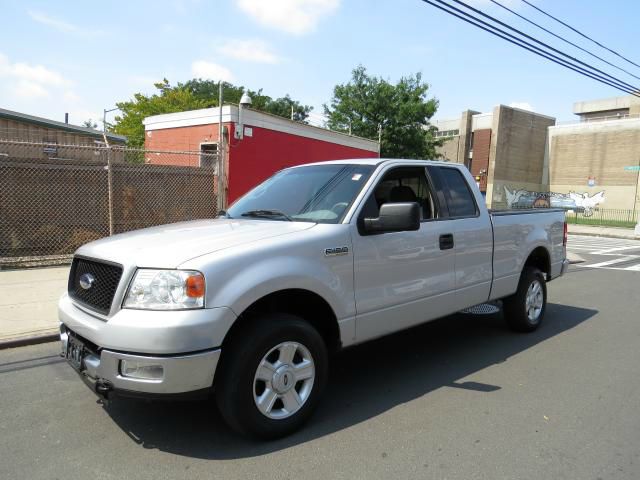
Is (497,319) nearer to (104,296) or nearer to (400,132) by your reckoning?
(104,296)

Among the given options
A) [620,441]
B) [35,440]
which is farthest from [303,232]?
[620,441]

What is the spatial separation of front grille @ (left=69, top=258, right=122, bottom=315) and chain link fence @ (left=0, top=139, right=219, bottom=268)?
5.36 m

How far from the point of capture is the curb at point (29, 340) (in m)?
4.92

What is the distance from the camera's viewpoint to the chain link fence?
8562mm

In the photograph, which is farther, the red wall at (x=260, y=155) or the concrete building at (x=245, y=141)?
the red wall at (x=260, y=155)

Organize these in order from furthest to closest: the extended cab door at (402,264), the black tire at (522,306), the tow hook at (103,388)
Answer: the black tire at (522,306), the extended cab door at (402,264), the tow hook at (103,388)

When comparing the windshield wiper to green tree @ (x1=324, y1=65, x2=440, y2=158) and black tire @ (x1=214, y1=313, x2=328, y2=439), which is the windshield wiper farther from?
green tree @ (x1=324, y1=65, x2=440, y2=158)

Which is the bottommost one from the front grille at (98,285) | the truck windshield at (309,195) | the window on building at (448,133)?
the front grille at (98,285)

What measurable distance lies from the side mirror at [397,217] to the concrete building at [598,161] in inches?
1902

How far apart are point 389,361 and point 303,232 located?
201cm

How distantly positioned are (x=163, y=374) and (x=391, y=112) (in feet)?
106

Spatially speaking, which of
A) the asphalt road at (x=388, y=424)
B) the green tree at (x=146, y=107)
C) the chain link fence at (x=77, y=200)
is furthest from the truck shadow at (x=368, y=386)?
the green tree at (x=146, y=107)

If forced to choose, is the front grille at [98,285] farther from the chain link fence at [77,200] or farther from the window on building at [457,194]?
the chain link fence at [77,200]

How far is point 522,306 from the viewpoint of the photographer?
5.52 meters
